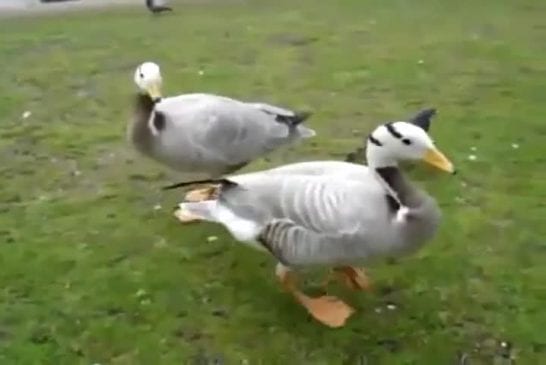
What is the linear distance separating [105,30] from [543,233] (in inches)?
197

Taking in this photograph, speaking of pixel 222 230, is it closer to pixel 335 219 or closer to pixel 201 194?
pixel 201 194

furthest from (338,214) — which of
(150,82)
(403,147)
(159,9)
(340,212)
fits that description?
(159,9)

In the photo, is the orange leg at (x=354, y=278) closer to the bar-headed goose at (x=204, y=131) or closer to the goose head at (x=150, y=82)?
the bar-headed goose at (x=204, y=131)

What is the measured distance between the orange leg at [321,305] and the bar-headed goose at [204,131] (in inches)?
31.9

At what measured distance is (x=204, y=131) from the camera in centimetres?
414

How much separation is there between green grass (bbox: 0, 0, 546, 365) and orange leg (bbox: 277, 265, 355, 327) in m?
0.05

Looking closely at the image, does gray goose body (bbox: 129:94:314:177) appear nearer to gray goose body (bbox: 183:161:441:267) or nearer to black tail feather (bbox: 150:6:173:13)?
gray goose body (bbox: 183:161:441:267)

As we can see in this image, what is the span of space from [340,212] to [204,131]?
1073 mm

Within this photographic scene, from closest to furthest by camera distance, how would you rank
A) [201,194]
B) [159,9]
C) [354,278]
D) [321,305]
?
[321,305]
[354,278]
[201,194]
[159,9]

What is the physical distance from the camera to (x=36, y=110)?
5.73 metres

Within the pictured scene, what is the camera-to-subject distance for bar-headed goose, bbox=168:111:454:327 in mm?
3230

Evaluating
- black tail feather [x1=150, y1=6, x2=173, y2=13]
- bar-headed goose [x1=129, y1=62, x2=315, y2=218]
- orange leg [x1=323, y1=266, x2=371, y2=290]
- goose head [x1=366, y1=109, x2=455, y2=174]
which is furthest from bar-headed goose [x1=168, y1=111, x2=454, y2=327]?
black tail feather [x1=150, y1=6, x2=173, y2=13]

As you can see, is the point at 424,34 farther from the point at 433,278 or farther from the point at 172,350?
the point at 172,350

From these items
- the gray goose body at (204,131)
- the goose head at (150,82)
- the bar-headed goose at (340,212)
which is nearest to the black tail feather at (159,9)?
the goose head at (150,82)
